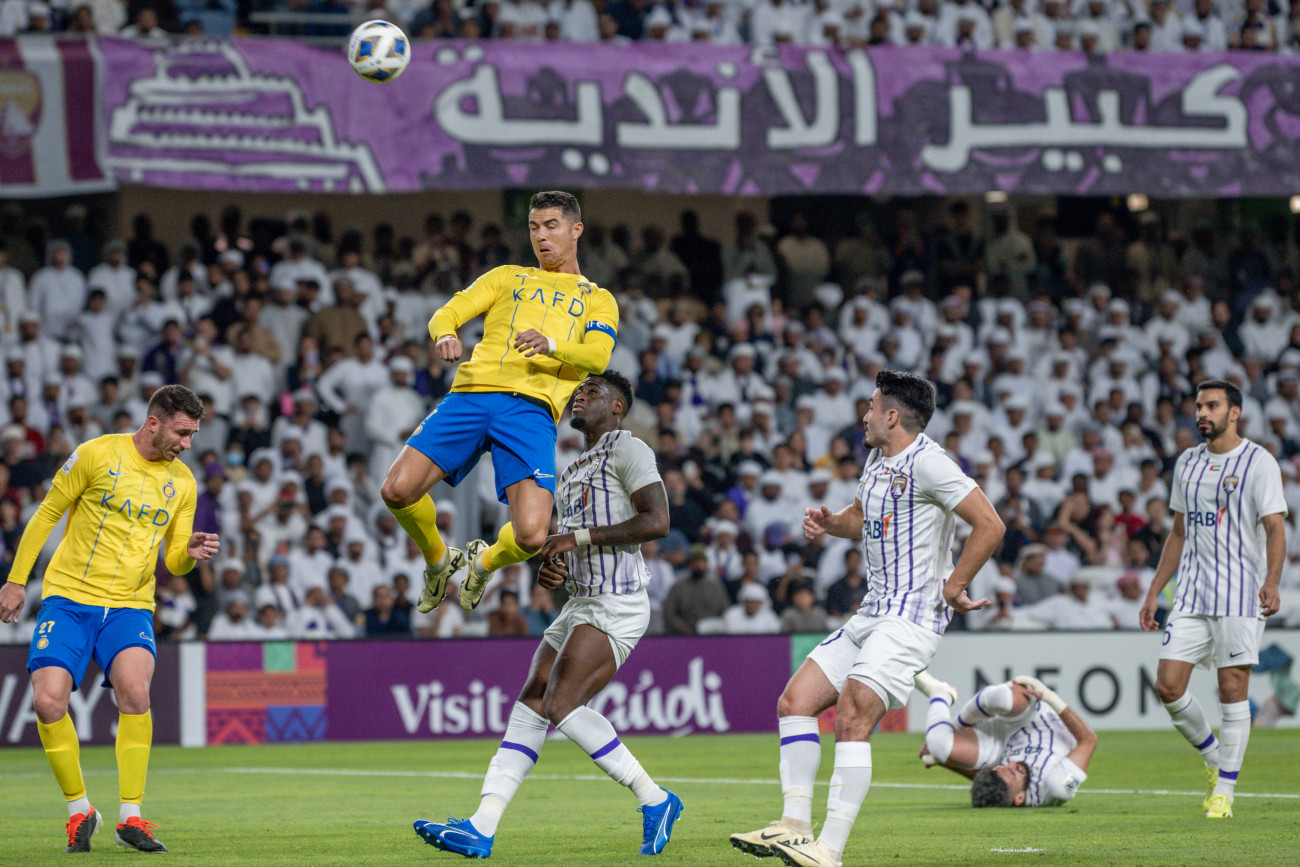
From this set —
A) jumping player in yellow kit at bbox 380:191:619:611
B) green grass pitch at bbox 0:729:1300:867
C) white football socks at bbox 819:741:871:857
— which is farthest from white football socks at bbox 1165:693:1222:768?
jumping player in yellow kit at bbox 380:191:619:611

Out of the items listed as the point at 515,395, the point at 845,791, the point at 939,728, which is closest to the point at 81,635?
the point at 515,395

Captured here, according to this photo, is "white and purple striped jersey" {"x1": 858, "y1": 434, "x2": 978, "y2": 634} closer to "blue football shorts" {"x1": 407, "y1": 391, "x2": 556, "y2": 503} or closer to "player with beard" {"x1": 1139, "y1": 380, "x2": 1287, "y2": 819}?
"blue football shorts" {"x1": 407, "y1": 391, "x2": 556, "y2": 503}

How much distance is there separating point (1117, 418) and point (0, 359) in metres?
12.8

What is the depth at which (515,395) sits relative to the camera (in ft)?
29.5

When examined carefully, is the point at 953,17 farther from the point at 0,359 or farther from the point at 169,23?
the point at 0,359

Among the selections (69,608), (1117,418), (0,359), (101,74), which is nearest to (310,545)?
(0,359)

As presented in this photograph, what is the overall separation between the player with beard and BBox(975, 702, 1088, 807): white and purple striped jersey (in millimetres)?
656

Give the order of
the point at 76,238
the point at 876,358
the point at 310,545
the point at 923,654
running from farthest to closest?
1. the point at 876,358
2. the point at 76,238
3. the point at 310,545
4. the point at 923,654

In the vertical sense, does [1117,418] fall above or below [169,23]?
below

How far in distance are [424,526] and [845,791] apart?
9.08ft

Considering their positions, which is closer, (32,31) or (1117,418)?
(32,31)

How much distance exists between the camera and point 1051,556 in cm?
1958

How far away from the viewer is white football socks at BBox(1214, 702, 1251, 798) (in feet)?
33.5

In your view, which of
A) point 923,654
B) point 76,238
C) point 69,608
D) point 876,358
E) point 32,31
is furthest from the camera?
point 876,358
